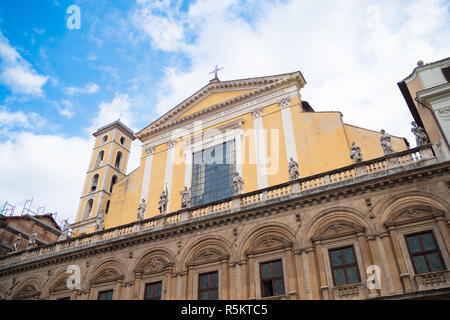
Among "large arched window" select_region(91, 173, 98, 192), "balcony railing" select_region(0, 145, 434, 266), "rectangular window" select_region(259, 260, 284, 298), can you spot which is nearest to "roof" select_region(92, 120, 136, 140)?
"large arched window" select_region(91, 173, 98, 192)

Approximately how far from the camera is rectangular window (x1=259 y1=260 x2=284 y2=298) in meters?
15.8

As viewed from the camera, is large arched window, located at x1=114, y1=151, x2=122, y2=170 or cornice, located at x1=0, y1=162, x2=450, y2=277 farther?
large arched window, located at x1=114, y1=151, x2=122, y2=170

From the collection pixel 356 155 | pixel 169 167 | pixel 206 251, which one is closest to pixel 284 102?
pixel 356 155

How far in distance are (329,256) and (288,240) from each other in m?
1.81

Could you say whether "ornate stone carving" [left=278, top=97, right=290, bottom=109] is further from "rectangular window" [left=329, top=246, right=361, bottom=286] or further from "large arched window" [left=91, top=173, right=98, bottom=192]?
"large arched window" [left=91, top=173, right=98, bottom=192]

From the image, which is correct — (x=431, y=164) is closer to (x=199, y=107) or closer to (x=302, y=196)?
(x=302, y=196)

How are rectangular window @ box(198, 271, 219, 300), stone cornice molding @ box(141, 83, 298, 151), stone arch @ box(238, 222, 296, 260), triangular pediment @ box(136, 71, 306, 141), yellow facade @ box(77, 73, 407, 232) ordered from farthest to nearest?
triangular pediment @ box(136, 71, 306, 141)
stone cornice molding @ box(141, 83, 298, 151)
yellow facade @ box(77, 73, 407, 232)
rectangular window @ box(198, 271, 219, 300)
stone arch @ box(238, 222, 296, 260)

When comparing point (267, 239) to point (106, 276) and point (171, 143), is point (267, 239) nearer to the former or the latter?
point (106, 276)

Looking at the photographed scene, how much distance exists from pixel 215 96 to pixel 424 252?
18.0 metres

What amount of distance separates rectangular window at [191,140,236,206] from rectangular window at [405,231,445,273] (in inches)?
437

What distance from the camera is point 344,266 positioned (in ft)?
49.1

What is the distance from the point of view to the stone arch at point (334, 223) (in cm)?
1545
